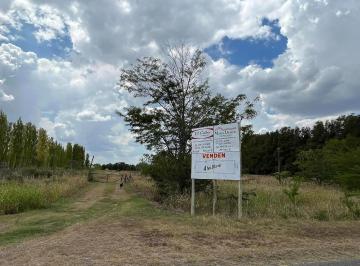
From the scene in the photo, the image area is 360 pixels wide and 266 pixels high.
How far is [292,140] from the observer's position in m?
97.0

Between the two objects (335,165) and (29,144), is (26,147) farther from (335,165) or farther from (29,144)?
(335,165)

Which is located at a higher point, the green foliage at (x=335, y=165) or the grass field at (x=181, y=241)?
the green foliage at (x=335, y=165)

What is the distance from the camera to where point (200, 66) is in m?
22.2

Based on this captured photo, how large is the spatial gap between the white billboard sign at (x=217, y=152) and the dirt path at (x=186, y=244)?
223cm

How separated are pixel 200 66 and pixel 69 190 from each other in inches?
471

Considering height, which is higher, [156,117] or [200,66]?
[200,66]

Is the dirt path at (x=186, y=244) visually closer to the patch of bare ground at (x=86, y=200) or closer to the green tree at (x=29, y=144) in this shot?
the patch of bare ground at (x=86, y=200)

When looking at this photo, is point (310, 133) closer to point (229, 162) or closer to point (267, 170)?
point (267, 170)

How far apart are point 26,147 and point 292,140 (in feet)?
207

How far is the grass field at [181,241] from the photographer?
812 cm

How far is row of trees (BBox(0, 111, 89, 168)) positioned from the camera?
142 ft

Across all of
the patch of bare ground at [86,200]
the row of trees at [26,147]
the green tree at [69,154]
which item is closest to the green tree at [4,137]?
the row of trees at [26,147]

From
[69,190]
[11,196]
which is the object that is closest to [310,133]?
[69,190]

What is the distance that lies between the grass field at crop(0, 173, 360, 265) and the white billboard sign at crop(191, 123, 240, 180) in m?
1.72
